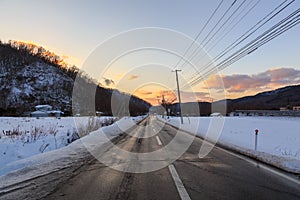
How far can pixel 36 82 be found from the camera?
401ft

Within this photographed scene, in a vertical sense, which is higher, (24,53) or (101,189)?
(24,53)

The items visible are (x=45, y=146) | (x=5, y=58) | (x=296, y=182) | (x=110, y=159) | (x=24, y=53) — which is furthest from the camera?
(x=24, y=53)

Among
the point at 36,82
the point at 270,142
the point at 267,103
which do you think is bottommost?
the point at 270,142

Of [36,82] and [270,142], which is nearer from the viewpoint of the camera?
[270,142]

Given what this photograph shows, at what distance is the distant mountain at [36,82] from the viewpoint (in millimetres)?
102387

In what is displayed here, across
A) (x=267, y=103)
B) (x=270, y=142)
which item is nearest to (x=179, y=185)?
(x=270, y=142)

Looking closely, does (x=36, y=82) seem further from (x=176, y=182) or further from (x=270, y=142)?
(x=176, y=182)

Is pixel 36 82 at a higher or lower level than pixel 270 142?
higher

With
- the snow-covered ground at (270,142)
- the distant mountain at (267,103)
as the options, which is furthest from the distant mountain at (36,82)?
the snow-covered ground at (270,142)

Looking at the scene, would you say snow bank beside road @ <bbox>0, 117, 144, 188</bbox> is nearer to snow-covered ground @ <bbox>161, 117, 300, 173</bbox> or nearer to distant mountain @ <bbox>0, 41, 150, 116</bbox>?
snow-covered ground @ <bbox>161, 117, 300, 173</bbox>

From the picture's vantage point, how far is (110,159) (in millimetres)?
8688

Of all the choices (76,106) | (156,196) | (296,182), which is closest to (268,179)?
(296,182)

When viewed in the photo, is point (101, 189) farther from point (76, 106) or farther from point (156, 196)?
point (76, 106)

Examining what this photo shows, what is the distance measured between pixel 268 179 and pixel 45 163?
6.71m
